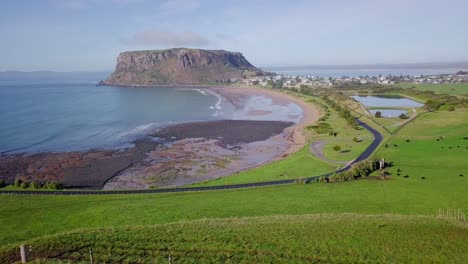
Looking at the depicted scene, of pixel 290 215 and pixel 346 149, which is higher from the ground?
pixel 290 215

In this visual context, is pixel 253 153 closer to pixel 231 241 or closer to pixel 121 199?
pixel 121 199

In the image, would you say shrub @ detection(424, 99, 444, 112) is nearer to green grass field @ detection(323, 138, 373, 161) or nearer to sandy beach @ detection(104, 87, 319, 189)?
sandy beach @ detection(104, 87, 319, 189)

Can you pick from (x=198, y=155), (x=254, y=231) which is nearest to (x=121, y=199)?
(x=254, y=231)

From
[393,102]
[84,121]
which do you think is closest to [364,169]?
[84,121]

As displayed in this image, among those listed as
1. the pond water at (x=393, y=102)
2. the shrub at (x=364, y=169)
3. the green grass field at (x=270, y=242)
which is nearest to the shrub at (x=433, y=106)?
the pond water at (x=393, y=102)

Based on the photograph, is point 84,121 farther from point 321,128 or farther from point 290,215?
point 290,215

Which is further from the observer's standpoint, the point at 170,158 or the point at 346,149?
the point at 346,149

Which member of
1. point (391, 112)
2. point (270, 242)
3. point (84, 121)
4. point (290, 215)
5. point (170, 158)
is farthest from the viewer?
point (391, 112)
